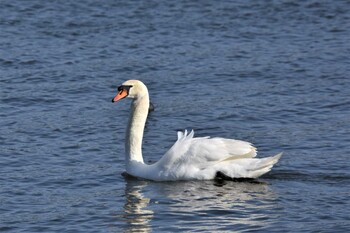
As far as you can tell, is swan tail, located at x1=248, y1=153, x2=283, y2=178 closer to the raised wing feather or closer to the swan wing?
the swan wing

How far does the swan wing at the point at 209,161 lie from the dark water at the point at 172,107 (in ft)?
0.57

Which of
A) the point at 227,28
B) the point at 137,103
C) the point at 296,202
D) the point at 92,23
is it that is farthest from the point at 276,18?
the point at 296,202

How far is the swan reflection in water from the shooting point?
38.9 ft

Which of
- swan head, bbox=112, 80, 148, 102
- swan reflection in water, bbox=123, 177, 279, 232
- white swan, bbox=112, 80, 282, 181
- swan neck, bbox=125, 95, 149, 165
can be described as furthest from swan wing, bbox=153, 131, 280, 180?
swan head, bbox=112, 80, 148, 102

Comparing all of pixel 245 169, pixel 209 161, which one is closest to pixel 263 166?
pixel 245 169

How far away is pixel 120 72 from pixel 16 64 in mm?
1953

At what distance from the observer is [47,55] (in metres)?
20.8

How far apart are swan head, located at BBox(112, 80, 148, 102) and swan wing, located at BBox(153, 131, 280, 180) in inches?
40.1

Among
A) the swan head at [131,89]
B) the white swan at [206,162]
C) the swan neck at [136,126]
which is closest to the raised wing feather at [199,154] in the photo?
the white swan at [206,162]

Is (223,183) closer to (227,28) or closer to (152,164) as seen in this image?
(152,164)

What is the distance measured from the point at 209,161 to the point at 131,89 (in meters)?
1.54

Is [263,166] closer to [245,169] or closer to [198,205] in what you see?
[245,169]

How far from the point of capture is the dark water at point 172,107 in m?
12.4

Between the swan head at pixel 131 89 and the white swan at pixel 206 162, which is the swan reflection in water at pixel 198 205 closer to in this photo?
the white swan at pixel 206 162
